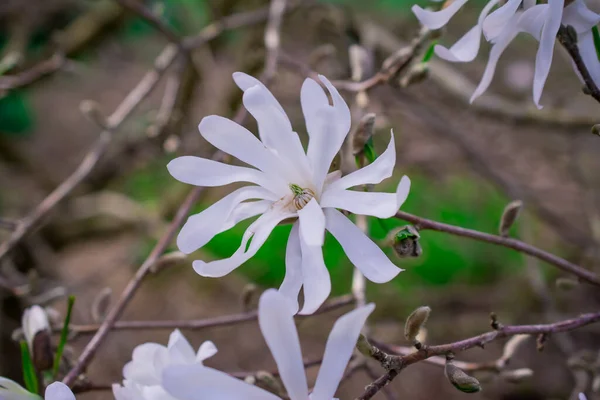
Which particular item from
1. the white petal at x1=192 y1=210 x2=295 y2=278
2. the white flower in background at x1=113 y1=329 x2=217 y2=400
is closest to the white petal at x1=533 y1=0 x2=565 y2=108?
the white petal at x1=192 y1=210 x2=295 y2=278

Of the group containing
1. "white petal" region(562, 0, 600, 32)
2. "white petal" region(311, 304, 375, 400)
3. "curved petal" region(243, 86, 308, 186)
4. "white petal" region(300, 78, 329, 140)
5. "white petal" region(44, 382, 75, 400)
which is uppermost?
"white petal" region(44, 382, 75, 400)

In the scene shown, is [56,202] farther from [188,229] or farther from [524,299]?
[524,299]

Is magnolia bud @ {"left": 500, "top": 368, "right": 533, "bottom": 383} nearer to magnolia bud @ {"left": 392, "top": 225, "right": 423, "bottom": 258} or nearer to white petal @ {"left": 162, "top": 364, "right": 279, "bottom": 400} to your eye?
magnolia bud @ {"left": 392, "top": 225, "right": 423, "bottom": 258}

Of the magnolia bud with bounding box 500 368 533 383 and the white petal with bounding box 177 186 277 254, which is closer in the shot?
the white petal with bounding box 177 186 277 254

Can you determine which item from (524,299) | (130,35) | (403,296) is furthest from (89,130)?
(524,299)

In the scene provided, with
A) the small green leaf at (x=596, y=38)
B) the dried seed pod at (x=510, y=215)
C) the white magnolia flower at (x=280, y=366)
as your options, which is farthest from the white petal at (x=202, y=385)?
the small green leaf at (x=596, y=38)

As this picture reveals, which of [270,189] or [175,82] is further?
[175,82]

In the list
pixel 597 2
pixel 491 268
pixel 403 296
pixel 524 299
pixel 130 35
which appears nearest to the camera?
pixel 597 2

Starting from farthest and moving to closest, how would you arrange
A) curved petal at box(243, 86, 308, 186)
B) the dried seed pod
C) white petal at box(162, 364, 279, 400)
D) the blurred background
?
the blurred background → the dried seed pod → curved petal at box(243, 86, 308, 186) → white petal at box(162, 364, 279, 400)
